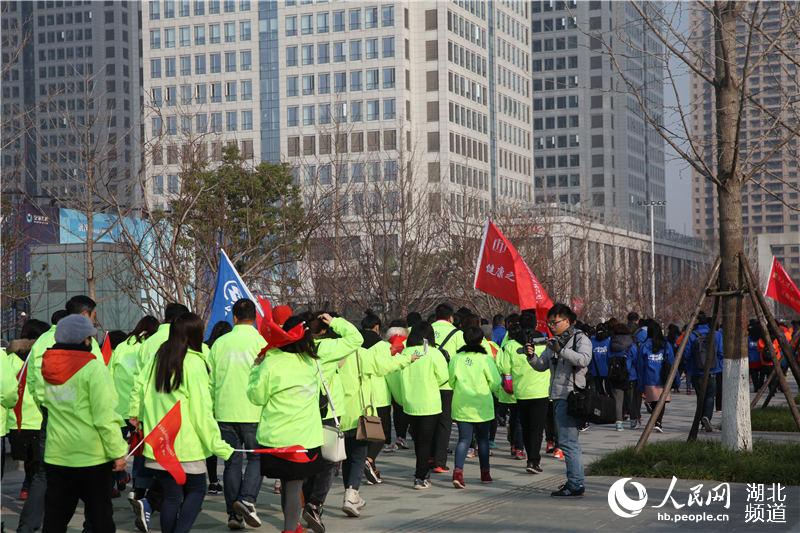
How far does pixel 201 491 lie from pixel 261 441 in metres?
0.70

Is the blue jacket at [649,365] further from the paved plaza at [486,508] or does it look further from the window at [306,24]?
the window at [306,24]

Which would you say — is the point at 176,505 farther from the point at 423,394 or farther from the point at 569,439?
the point at 423,394

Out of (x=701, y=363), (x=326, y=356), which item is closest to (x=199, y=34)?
(x=701, y=363)

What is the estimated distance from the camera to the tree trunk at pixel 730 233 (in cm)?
1423

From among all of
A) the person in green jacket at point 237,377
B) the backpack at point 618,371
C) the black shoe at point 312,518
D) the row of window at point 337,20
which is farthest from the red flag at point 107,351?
the row of window at point 337,20

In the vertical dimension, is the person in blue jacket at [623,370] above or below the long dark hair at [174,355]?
below

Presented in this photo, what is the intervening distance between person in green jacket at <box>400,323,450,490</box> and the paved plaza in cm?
35

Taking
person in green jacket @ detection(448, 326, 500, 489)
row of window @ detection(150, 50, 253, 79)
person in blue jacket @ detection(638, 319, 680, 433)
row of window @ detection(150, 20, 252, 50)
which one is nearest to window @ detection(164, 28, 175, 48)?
row of window @ detection(150, 20, 252, 50)

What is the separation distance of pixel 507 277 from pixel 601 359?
3439mm

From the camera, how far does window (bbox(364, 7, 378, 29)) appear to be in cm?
9831

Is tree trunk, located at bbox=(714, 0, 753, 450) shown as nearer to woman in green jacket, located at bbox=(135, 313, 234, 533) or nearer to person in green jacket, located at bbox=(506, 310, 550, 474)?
person in green jacket, located at bbox=(506, 310, 550, 474)

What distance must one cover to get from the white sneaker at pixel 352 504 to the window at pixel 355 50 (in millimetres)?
89395

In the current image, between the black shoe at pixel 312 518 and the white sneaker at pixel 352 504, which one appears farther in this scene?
the white sneaker at pixel 352 504

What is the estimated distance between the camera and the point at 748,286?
14.3 meters
